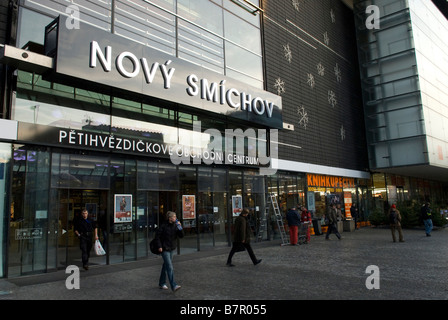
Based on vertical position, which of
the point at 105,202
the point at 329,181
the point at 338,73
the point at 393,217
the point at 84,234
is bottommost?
the point at 393,217

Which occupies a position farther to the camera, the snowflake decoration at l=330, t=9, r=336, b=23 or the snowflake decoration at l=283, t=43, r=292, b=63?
the snowflake decoration at l=330, t=9, r=336, b=23

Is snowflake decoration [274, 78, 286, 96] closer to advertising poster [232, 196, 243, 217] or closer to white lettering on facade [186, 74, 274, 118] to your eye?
white lettering on facade [186, 74, 274, 118]

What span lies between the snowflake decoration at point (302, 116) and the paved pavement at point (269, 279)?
10.1 meters

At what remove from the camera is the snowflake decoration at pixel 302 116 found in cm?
2039

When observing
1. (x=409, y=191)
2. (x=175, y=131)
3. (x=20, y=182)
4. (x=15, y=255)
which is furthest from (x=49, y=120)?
(x=409, y=191)

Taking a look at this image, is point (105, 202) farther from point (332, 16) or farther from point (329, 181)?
point (332, 16)

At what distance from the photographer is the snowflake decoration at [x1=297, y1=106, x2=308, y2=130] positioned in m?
20.4

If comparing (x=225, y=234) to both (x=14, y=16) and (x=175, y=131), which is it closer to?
(x=175, y=131)

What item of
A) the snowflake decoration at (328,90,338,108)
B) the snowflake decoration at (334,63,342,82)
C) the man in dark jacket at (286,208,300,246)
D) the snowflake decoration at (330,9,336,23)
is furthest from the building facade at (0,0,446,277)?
the snowflake decoration at (330,9,336,23)

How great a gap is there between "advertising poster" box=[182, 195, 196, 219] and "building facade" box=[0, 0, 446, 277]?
6 centimetres

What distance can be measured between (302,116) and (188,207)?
10.6 meters

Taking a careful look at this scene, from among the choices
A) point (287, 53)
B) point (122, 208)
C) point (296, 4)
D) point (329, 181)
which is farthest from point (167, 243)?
point (296, 4)

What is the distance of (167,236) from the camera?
7254mm

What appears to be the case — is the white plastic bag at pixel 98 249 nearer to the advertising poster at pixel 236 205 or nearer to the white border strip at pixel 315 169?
the advertising poster at pixel 236 205
